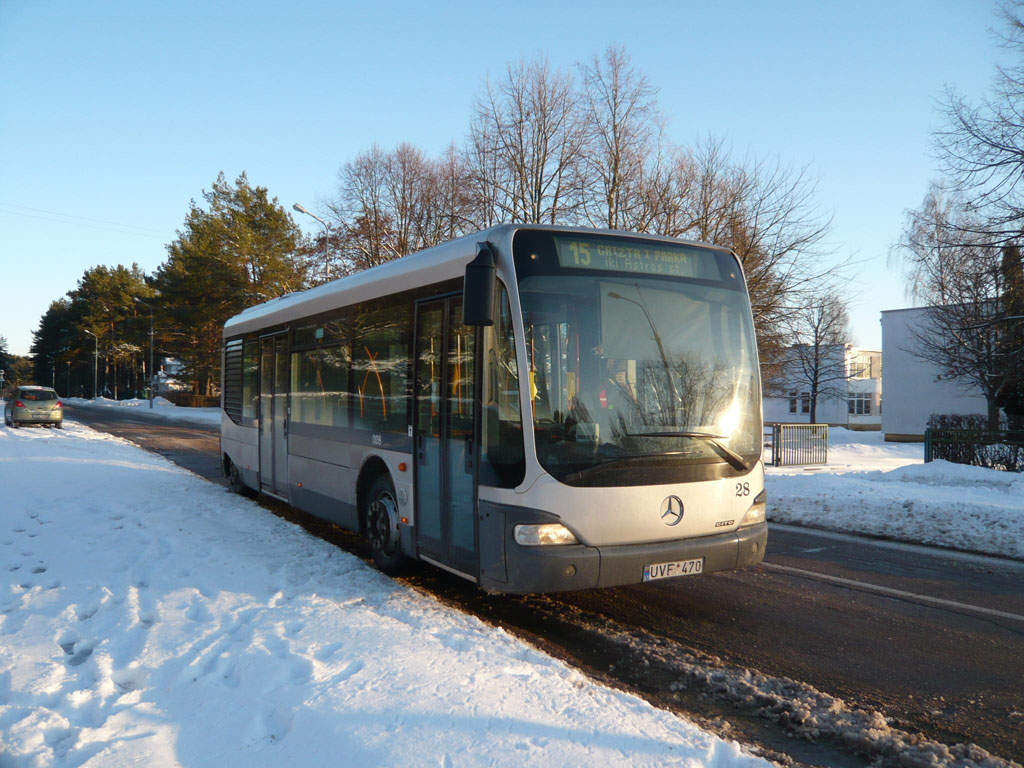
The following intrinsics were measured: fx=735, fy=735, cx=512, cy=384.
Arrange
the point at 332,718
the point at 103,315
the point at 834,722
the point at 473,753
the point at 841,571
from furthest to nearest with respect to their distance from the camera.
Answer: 1. the point at 103,315
2. the point at 841,571
3. the point at 834,722
4. the point at 332,718
5. the point at 473,753

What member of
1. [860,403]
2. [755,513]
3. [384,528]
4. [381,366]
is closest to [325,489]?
[384,528]

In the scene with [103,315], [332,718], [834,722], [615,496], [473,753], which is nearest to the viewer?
[473,753]

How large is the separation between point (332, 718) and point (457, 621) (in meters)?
1.83

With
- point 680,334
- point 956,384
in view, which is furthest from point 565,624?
point 956,384

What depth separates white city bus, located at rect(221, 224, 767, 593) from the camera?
5.11 metres

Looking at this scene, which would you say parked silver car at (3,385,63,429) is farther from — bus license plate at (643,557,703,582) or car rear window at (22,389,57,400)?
bus license plate at (643,557,703,582)

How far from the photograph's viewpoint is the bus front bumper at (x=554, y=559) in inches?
197

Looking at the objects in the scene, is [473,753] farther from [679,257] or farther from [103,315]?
[103,315]

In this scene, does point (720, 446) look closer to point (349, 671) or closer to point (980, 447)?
point (349, 671)

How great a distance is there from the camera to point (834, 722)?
3.90 metres

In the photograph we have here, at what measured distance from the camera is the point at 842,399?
56812 millimetres

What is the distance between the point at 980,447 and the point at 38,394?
3402 centimetres

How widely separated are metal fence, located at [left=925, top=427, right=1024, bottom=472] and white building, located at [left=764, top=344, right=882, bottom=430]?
3183 centimetres

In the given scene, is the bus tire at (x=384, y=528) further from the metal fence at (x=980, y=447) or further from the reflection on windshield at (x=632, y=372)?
the metal fence at (x=980, y=447)
